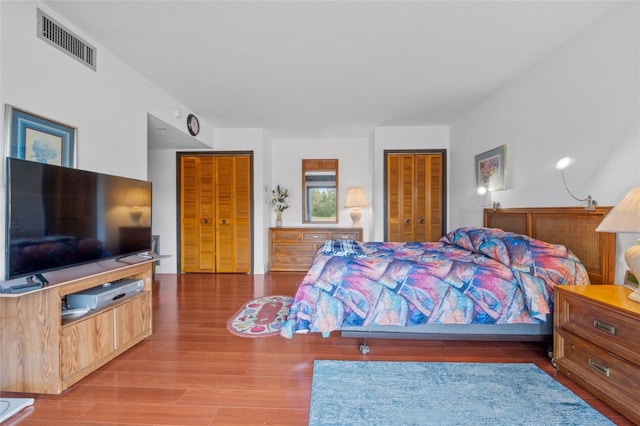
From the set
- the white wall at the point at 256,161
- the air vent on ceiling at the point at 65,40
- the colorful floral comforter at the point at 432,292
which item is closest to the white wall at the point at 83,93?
the air vent on ceiling at the point at 65,40

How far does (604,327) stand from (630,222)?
59 cm

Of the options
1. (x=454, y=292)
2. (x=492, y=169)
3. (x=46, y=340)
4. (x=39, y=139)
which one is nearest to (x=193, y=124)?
(x=39, y=139)

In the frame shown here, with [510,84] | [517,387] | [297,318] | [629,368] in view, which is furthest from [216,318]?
[510,84]

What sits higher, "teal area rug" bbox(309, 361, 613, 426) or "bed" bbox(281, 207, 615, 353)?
"bed" bbox(281, 207, 615, 353)

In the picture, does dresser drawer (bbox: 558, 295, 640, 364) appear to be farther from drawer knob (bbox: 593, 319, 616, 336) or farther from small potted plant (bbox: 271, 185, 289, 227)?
small potted plant (bbox: 271, 185, 289, 227)

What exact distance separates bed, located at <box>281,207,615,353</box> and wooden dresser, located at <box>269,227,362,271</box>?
2627 millimetres

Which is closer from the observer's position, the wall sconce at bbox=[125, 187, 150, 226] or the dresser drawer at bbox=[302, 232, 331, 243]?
the wall sconce at bbox=[125, 187, 150, 226]

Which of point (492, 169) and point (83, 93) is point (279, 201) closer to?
point (83, 93)

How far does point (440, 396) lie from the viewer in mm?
1618

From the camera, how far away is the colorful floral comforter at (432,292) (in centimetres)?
202

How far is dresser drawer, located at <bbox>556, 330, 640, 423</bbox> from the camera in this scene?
4.59 feet

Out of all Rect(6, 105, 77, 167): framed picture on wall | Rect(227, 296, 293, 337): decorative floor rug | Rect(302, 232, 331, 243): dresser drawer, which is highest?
Rect(6, 105, 77, 167): framed picture on wall

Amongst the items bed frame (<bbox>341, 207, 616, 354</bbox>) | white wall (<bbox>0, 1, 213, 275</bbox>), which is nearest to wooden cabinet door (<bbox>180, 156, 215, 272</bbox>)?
white wall (<bbox>0, 1, 213, 275</bbox>)

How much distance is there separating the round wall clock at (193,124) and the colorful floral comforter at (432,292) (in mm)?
2958
